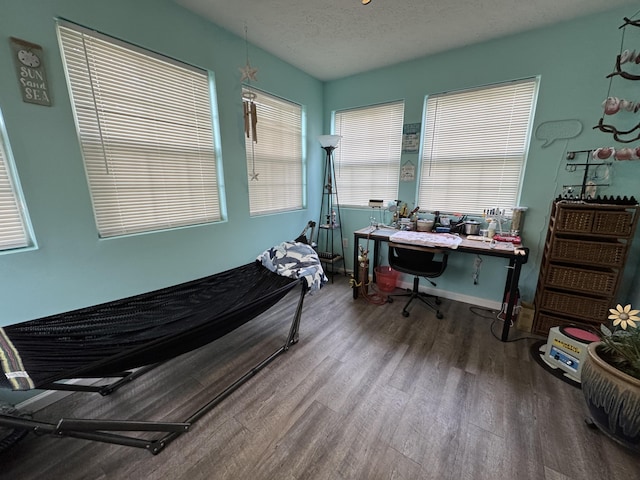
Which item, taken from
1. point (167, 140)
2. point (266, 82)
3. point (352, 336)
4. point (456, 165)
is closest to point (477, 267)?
point (456, 165)

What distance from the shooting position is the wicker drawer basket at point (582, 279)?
6.47 feet

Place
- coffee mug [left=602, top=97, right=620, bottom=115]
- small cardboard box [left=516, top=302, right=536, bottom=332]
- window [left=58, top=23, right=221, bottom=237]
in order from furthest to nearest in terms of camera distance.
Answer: small cardboard box [left=516, top=302, right=536, bottom=332], coffee mug [left=602, top=97, right=620, bottom=115], window [left=58, top=23, right=221, bottom=237]

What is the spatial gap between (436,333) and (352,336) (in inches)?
30.8

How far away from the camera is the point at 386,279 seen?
309cm

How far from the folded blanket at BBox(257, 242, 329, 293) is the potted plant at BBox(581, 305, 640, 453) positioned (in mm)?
1734

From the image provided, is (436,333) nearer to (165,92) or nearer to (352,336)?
(352,336)

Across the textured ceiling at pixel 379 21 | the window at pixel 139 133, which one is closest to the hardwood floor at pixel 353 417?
the window at pixel 139 133

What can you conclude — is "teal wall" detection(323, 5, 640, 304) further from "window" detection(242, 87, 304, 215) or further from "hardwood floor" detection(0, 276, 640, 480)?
"window" detection(242, 87, 304, 215)

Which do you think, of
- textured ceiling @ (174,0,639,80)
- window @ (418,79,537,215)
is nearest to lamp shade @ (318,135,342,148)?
textured ceiling @ (174,0,639,80)

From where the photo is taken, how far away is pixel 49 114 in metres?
1.51

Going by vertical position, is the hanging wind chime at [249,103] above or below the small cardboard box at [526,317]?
above

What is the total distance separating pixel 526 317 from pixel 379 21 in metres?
2.94

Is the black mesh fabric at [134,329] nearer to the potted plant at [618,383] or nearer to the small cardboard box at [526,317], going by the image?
the potted plant at [618,383]

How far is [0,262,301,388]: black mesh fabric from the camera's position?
1170 millimetres
